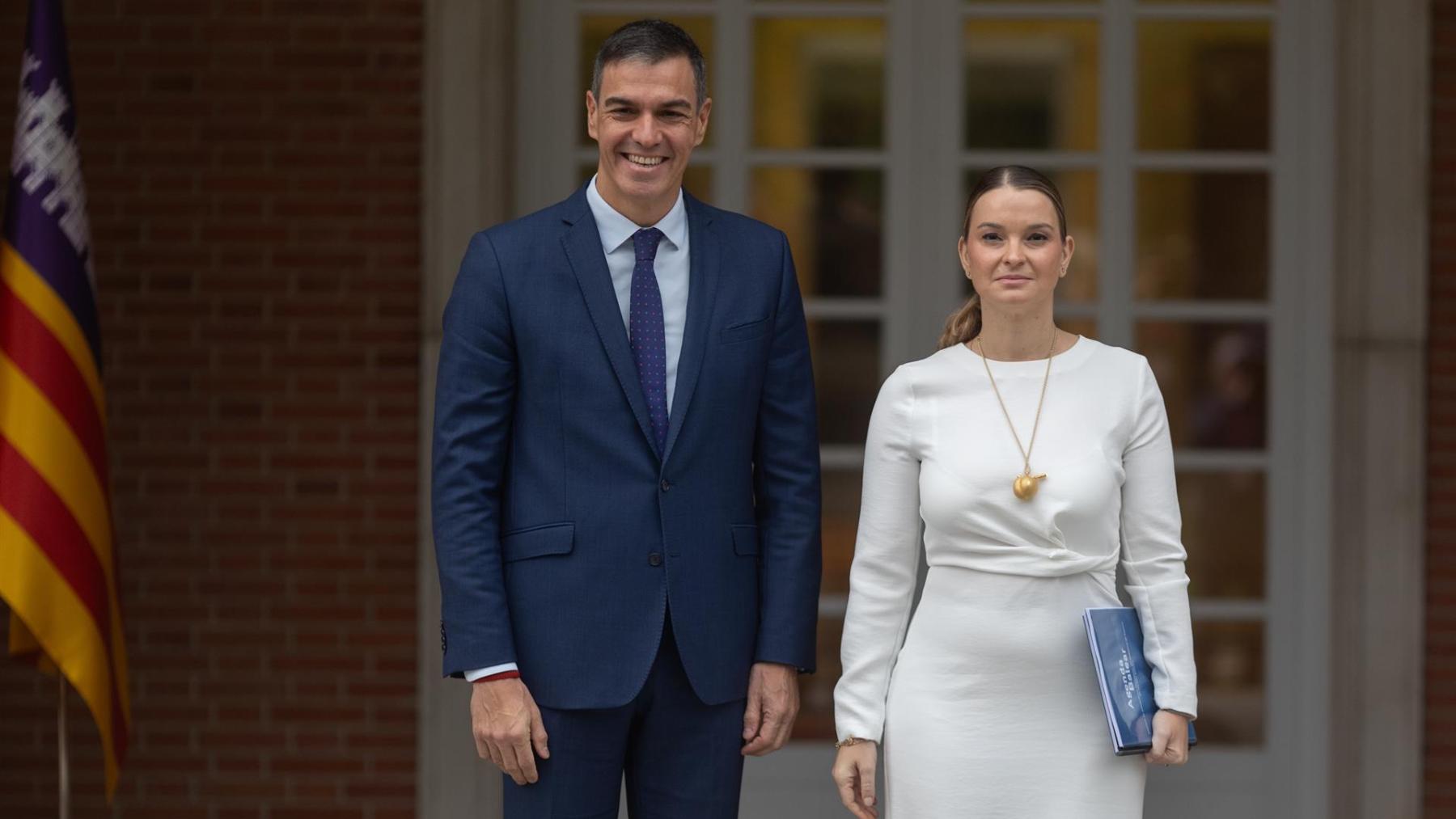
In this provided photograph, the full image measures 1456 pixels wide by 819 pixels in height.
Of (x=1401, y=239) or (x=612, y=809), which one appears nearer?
(x=612, y=809)

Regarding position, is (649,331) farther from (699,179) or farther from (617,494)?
(699,179)

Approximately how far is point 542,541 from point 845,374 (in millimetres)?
2244

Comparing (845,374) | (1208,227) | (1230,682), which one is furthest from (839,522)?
(1208,227)

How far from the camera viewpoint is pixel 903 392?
2.52 metres

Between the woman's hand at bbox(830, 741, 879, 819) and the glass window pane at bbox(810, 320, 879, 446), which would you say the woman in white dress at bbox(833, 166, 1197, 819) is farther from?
the glass window pane at bbox(810, 320, 879, 446)

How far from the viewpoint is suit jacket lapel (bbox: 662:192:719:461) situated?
8.36ft

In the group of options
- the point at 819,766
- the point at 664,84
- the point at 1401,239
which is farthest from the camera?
the point at 819,766

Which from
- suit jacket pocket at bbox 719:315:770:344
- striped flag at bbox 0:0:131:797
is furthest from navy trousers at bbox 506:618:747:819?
striped flag at bbox 0:0:131:797

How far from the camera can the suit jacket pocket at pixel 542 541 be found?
2539 millimetres

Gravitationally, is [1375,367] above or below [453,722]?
above

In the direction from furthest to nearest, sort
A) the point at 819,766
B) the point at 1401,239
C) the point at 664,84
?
the point at 819,766, the point at 1401,239, the point at 664,84

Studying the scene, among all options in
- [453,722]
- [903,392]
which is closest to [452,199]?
[453,722]

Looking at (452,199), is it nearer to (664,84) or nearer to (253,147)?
(253,147)

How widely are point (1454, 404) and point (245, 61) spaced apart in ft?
11.1
